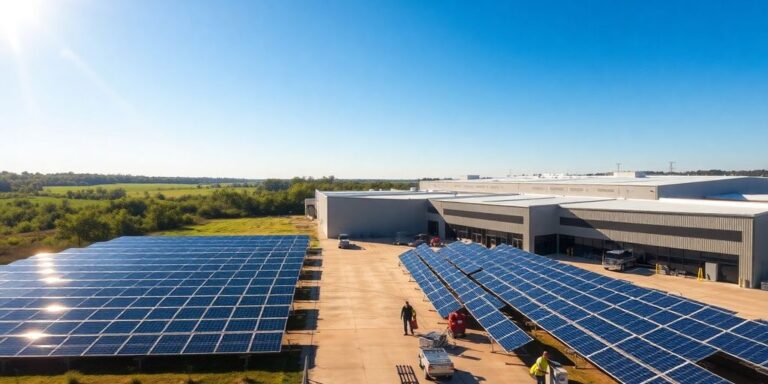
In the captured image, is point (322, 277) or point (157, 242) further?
point (157, 242)

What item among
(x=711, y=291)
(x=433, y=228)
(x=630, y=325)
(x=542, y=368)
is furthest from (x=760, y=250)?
(x=433, y=228)

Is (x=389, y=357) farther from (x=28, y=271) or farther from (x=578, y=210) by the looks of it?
(x=578, y=210)

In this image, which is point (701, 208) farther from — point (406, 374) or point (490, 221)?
point (406, 374)

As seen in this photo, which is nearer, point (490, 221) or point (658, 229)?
point (658, 229)

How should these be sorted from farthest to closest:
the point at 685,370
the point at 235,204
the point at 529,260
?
the point at 235,204 < the point at 529,260 < the point at 685,370

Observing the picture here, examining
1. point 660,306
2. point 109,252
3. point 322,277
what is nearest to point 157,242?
point 109,252
